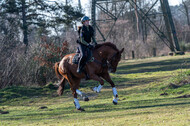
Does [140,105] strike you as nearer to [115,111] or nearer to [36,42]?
[115,111]

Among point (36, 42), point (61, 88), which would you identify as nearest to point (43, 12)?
point (36, 42)

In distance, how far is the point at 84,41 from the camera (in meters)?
9.95

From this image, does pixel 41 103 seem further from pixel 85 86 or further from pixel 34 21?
pixel 34 21

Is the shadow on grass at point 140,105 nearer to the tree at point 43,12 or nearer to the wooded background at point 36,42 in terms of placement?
the wooded background at point 36,42

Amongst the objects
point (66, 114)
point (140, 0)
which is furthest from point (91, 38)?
point (140, 0)

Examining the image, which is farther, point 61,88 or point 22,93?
point 22,93

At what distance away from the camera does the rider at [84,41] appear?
9961 millimetres

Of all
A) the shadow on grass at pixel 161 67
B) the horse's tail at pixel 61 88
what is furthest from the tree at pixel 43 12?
the horse's tail at pixel 61 88

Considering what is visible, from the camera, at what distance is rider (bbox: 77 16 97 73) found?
9961mm

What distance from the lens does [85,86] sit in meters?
17.7

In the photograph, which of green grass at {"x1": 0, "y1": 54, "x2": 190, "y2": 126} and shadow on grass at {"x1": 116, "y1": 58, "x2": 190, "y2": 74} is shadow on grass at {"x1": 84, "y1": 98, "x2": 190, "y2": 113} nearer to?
green grass at {"x1": 0, "y1": 54, "x2": 190, "y2": 126}

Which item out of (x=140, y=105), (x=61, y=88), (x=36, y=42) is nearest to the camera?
(x=140, y=105)

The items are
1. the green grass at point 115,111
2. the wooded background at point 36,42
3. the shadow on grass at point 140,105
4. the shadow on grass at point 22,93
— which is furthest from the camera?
the wooded background at point 36,42

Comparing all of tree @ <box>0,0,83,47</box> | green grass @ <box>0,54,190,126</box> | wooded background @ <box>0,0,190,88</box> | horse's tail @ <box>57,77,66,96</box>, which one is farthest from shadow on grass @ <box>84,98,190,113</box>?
tree @ <box>0,0,83,47</box>
